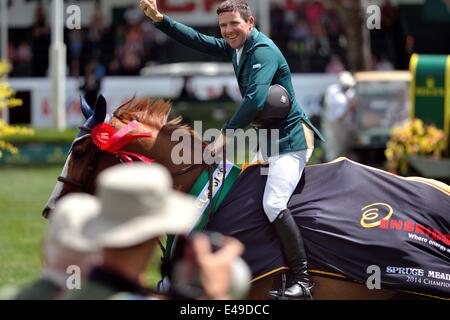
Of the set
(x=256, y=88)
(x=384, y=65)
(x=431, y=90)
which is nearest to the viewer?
(x=256, y=88)

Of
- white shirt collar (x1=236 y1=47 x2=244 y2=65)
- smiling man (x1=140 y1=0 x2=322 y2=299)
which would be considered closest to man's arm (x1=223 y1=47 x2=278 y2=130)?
smiling man (x1=140 y1=0 x2=322 y2=299)

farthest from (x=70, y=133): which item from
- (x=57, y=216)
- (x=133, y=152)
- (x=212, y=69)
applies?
(x=57, y=216)

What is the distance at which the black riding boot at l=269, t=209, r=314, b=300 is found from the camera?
5949 mm

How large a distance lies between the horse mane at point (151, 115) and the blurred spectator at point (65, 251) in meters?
2.79

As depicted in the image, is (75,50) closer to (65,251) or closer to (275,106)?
(275,106)

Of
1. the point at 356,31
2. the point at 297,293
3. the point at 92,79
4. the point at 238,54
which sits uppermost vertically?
the point at 356,31

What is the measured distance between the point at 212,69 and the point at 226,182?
18227 millimetres

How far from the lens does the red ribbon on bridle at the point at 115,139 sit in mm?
5957

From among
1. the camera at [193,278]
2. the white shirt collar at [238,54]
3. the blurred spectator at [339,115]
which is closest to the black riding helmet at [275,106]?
the white shirt collar at [238,54]

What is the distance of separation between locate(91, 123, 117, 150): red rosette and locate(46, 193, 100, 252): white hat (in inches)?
105

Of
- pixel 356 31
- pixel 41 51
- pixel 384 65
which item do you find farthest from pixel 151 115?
pixel 41 51

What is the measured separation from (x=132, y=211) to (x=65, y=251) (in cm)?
27

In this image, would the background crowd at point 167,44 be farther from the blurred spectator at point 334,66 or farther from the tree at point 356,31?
the tree at point 356,31

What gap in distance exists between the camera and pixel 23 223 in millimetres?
13133
